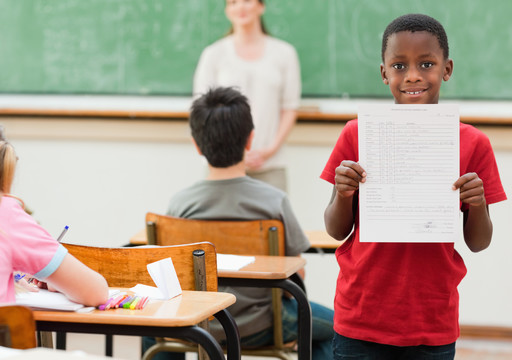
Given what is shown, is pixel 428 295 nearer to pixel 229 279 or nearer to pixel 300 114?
pixel 229 279

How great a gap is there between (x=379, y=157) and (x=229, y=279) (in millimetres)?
787

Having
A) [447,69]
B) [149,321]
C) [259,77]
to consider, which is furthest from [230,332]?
[259,77]

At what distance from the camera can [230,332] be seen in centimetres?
203

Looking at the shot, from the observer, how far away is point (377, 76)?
4121mm

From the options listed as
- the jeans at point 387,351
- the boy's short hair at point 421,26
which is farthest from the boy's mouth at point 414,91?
the jeans at point 387,351

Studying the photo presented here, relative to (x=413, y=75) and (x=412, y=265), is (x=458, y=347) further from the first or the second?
(x=413, y=75)

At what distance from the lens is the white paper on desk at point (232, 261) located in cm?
228

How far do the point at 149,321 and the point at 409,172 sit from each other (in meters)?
0.65

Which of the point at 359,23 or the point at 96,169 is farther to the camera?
the point at 96,169

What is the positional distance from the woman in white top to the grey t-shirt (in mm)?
1251

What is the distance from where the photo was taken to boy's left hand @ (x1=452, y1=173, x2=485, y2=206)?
1.61 meters

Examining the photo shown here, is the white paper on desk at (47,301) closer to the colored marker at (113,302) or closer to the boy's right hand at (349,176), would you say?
the colored marker at (113,302)

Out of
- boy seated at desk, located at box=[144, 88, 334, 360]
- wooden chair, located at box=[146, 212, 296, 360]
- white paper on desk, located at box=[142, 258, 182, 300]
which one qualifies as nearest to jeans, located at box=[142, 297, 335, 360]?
boy seated at desk, located at box=[144, 88, 334, 360]

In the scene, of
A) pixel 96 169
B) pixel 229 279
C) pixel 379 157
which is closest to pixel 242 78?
pixel 96 169
